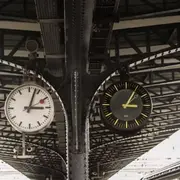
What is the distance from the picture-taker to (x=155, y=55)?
32.6 ft

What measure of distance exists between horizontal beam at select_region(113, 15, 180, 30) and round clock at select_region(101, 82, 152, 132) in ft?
9.57

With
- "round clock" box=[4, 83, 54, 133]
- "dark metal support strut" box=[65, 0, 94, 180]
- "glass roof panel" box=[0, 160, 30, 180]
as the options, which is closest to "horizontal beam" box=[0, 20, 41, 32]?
"dark metal support strut" box=[65, 0, 94, 180]

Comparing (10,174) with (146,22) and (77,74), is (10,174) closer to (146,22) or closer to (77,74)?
(146,22)

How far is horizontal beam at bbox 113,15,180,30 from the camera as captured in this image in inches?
396

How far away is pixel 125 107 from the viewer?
7199 mm

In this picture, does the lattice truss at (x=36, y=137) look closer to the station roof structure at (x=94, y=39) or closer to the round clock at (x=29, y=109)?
the station roof structure at (x=94, y=39)

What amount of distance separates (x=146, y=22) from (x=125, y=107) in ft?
11.3

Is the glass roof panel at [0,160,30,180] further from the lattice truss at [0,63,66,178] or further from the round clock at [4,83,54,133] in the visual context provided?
the round clock at [4,83,54,133]

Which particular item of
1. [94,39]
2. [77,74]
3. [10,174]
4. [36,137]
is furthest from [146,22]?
[10,174]

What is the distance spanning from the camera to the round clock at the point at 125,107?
7078 millimetres

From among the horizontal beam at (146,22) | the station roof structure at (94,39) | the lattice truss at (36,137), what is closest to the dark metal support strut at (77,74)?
the station roof structure at (94,39)

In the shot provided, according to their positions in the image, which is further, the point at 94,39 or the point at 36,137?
the point at 36,137

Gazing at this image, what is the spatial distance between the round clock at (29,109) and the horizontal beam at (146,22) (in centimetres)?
335

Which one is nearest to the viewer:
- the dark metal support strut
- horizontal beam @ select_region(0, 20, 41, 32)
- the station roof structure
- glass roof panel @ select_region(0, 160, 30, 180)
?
the dark metal support strut
